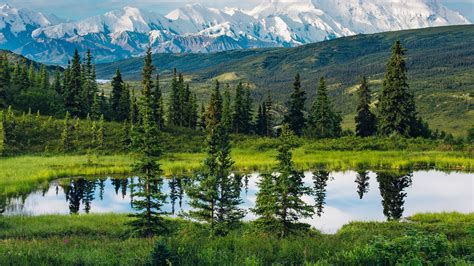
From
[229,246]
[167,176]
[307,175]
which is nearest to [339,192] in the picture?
[307,175]

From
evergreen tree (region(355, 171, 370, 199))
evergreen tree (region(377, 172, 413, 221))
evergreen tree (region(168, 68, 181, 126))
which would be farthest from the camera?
evergreen tree (region(168, 68, 181, 126))

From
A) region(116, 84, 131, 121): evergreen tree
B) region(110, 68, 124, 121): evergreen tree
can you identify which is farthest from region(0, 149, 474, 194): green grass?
region(110, 68, 124, 121): evergreen tree

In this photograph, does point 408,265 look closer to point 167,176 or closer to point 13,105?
point 167,176

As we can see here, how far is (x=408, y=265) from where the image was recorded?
9.72m

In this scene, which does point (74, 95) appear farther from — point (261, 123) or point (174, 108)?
point (261, 123)

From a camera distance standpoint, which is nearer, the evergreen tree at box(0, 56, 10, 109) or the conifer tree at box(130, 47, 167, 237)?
the conifer tree at box(130, 47, 167, 237)

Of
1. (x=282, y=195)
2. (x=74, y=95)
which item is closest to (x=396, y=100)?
Answer: (x=282, y=195)

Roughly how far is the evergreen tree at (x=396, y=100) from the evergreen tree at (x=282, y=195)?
56637mm

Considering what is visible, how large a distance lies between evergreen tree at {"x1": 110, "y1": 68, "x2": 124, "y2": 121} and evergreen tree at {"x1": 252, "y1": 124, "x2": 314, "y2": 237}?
3183 inches

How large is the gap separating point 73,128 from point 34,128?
18.3ft

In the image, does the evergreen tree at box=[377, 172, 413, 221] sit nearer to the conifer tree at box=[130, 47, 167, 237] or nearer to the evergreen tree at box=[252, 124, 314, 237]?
the evergreen tree at box=[252, 124, 314, 237]

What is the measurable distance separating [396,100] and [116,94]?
5552 cm

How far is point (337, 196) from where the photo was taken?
3988cm

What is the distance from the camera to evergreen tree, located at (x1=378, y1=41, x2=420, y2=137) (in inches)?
2835
